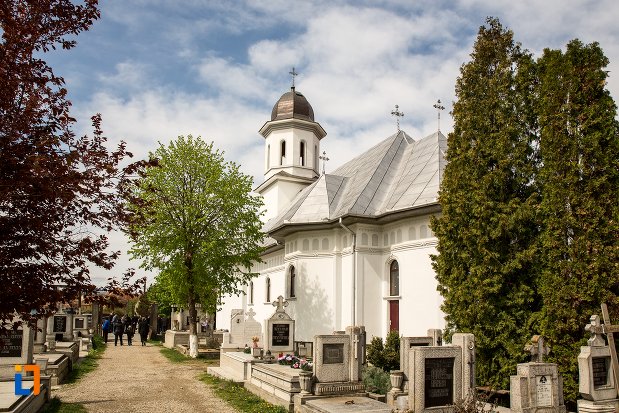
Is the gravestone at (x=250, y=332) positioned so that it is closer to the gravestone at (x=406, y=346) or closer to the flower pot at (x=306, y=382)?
the gravestone at (x=406, y=346)

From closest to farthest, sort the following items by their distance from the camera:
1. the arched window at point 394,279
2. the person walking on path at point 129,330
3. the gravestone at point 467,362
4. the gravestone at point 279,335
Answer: the gravestone at point 467,362 → the gravestone at point 279,335 → the arched window at point 394,279 → the person walking on path at point 129,330

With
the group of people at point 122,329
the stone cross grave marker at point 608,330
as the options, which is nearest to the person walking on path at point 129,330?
the group of people at point 122,329

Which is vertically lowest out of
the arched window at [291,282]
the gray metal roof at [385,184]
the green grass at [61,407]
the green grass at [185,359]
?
the green grass at [185,359]

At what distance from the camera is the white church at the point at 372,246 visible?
1925 centimetres

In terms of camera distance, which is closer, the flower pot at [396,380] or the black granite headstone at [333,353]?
the flower pot at [396,380]

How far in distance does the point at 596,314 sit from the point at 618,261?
122 cm

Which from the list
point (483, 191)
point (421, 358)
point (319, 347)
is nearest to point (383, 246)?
point (483, 191)

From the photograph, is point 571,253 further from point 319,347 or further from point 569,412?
point 319,347

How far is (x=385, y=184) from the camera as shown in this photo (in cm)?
2288

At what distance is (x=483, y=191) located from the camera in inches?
516

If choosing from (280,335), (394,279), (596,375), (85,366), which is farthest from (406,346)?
(85,366)

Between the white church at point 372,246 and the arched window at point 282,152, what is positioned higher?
the arched window at point 282,152

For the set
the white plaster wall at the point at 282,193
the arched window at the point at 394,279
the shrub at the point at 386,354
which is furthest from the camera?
the white plaster wall at the point at 282,193

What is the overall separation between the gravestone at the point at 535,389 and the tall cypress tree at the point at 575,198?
242cm
